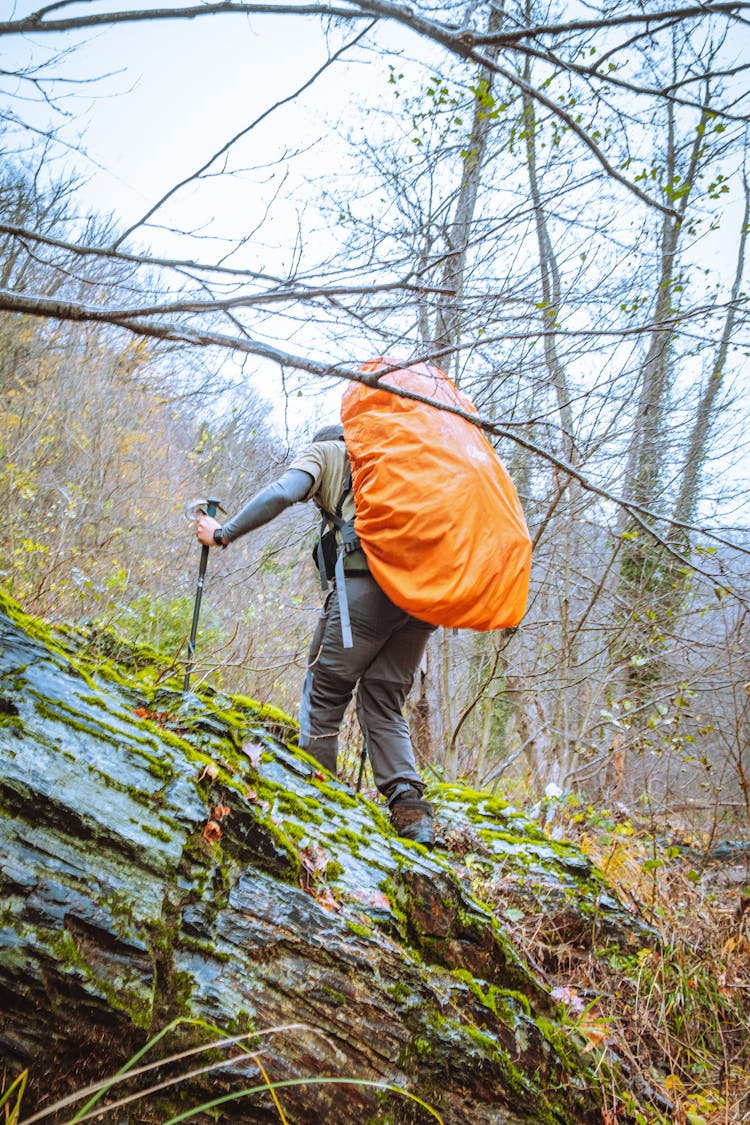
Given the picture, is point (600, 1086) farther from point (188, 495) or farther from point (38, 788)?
point (188, 495)

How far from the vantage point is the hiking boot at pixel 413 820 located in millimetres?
2873

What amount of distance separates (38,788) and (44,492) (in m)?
7.88

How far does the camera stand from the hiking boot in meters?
2.87

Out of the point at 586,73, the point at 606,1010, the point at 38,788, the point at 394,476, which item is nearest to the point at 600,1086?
the point at 606,1010

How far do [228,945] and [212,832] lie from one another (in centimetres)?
31

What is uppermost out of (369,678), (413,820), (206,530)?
(206,530)

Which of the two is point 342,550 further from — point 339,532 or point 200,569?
point 200,569

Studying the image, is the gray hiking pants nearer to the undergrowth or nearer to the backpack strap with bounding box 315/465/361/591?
the backpack strap with bounding box 315/465/361/591

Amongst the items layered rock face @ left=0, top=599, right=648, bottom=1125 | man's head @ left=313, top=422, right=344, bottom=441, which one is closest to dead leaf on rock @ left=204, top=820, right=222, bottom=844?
layered rock face @ left=0, top=599, right=648, bottom=1125

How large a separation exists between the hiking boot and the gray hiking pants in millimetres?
77

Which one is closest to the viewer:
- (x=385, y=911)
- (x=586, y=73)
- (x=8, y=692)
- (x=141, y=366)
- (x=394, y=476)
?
(x=8, y=692)

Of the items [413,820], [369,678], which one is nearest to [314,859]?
[413,820]

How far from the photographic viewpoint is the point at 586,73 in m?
1.90

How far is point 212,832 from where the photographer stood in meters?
1.86
